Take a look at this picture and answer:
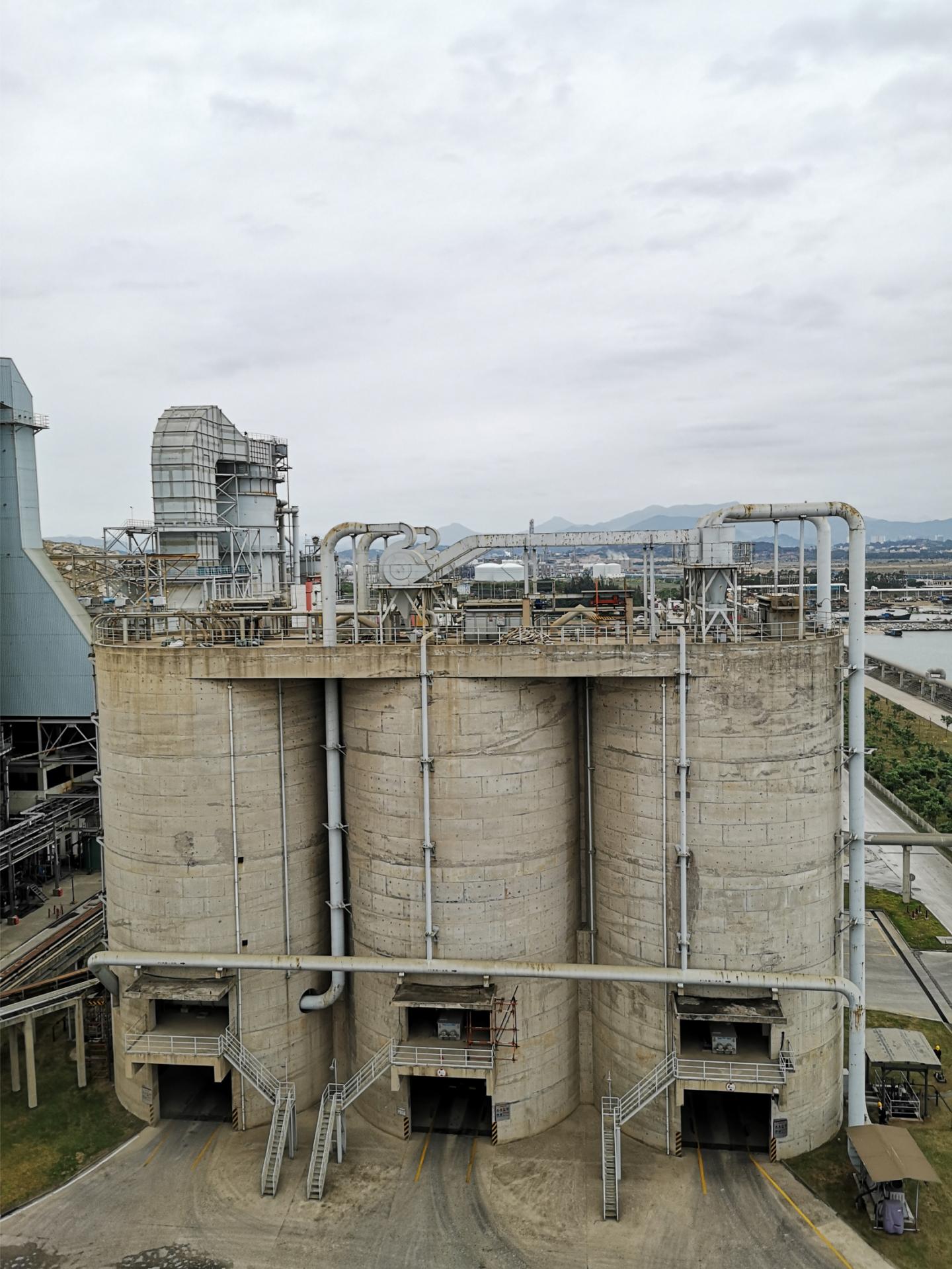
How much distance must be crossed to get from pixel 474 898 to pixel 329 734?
24.2 ft

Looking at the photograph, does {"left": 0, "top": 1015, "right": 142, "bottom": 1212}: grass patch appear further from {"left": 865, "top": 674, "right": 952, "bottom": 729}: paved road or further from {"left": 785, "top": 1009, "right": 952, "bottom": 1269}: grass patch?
{"left": 865, "top": 674, "right": 952, "bottom": 729}: paved road

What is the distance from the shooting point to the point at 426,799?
2797cm

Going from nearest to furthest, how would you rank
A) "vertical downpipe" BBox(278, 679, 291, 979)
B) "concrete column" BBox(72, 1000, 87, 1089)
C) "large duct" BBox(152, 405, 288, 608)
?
"vertical downpipe" BBox(278, 679, 291, 979) < "concrete column" BBox(72, 1000, 87, 1089) < "large duct" BBox(152, 405, 288, 608)

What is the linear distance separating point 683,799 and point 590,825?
423cm

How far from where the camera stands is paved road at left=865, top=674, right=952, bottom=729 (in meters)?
99.0

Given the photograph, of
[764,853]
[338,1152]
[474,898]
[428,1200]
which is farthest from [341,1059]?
[764,853]

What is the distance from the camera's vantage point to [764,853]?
27.4m

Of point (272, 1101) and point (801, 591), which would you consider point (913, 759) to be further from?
point (272, 1101)

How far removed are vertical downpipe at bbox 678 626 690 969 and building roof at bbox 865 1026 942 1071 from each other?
8.46 meters

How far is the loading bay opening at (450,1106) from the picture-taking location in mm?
29438

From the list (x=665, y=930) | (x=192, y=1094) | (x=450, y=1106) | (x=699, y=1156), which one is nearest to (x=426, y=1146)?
(x=450, y=1106)

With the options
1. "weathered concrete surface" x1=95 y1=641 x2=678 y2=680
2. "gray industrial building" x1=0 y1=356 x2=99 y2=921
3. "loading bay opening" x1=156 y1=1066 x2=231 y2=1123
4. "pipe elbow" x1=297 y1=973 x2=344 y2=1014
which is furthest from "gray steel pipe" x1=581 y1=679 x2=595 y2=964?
"gray industrial building" x1=0 y1=356 x2=99 y2=921

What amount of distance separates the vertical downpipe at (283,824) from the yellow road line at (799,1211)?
16358 millimetres

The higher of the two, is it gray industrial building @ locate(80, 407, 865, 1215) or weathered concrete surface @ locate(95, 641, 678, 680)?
weathered concrete surface @ locate(95, 641, 678, 680)
